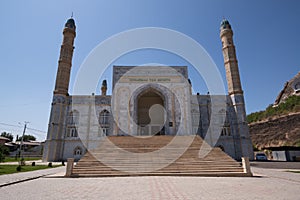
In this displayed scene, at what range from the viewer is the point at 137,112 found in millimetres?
22641

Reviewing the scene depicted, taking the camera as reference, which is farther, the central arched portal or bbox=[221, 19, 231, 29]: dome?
bbox=[221, 19, 231, 29]: dome

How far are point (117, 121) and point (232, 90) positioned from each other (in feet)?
49.4

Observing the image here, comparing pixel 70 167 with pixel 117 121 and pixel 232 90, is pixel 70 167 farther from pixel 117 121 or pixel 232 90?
pixel 232 90

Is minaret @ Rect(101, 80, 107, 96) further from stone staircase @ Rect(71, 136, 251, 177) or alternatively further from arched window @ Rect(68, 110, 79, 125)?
stone staircase @ Rect(71, 136, 251, 177)

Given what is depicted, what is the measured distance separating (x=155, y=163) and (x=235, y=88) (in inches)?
705

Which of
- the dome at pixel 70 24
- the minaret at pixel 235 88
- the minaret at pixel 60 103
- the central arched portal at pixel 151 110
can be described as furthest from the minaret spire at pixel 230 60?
the dome at pixel 70 24

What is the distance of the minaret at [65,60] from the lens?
945 inches

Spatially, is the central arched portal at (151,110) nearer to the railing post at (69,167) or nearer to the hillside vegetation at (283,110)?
the railing post at (69,167)

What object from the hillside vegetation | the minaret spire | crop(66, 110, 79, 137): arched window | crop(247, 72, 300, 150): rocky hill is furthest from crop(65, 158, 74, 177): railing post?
the hillside vegetation

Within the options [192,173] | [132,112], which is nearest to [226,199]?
[192,173]

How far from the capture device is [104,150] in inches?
498

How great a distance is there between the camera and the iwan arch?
2183 centimetres

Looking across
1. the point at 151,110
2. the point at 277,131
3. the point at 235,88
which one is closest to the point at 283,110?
the point at 277,131

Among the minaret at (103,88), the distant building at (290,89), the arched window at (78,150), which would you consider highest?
the distant building at (290,89)
